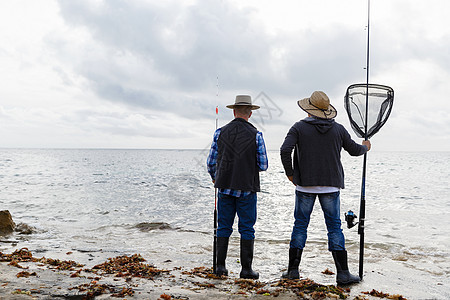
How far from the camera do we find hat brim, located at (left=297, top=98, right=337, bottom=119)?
4.44 m

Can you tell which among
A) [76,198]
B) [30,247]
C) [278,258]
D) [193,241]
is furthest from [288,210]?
[76,198]

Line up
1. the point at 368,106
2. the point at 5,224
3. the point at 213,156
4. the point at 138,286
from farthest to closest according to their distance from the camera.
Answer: the point at 5,224 < the point at 368,106 < the point at 213,156 < the point at 138,286

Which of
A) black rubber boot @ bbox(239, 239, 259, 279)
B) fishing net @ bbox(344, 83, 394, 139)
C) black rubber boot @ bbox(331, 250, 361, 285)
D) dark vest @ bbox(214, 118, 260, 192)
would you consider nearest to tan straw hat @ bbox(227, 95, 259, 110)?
dark vest @ bbox(214, 118, 260, 192)

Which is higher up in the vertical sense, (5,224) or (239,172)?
(239,172)

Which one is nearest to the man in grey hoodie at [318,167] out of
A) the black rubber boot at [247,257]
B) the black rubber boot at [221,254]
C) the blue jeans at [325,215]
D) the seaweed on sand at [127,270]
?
the blue jeans at [325,215]

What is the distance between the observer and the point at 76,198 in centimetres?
1695

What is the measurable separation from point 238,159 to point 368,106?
2.16m

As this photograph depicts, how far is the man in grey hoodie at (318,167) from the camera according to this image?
4242mm

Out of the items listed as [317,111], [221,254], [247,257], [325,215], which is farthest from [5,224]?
[317,111]

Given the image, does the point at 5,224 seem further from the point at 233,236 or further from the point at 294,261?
the point at 294,261

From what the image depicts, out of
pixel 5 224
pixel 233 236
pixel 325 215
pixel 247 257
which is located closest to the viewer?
pixel 325 215

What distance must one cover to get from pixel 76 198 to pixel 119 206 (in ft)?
12.1

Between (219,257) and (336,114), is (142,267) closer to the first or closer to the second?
(219,257)

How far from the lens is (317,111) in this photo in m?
4.46
